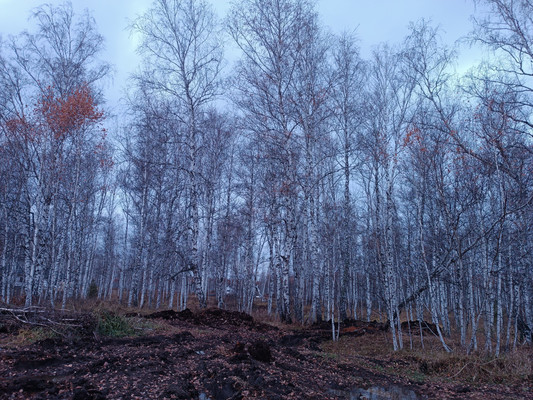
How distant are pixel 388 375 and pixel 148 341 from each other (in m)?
4.72

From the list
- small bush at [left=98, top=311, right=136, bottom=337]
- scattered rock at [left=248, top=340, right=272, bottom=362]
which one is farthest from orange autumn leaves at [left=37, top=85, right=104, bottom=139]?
scattered rock at [left=248, top=340, right=272, bottom=362]

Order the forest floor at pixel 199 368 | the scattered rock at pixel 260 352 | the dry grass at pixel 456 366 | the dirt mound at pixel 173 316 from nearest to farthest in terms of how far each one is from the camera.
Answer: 1. the forest floor at pixel 199 368
2. the scattered rock at pixel 260 352
3. the dry grass at pixel 456 366
4. the dirt mound at pixel 173 316

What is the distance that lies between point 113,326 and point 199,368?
129 inches

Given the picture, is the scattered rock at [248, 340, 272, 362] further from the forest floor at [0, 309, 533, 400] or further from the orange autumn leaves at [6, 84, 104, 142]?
the orange autumn leaves at [6, 84, 104, 142]

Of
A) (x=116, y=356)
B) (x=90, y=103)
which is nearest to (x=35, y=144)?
(x=90, y=103)

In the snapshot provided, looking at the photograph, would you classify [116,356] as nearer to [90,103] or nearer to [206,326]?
[206,326]

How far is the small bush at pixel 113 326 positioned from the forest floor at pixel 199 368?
2 cm

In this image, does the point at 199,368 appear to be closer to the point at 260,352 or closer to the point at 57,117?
the point at 260,352

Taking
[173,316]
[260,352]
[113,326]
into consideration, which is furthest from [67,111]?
[260,352]

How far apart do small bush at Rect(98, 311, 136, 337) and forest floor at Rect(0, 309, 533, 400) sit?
0.07 ft

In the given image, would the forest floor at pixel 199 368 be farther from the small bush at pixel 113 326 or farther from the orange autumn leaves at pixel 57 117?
the orange autumn leaves at pixel 57 117

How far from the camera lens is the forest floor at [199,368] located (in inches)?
171

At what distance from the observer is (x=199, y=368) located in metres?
5.33

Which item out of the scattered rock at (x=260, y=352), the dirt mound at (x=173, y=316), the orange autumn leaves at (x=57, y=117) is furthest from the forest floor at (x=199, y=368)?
the orange autumn leaves at (x=57, y=117)
